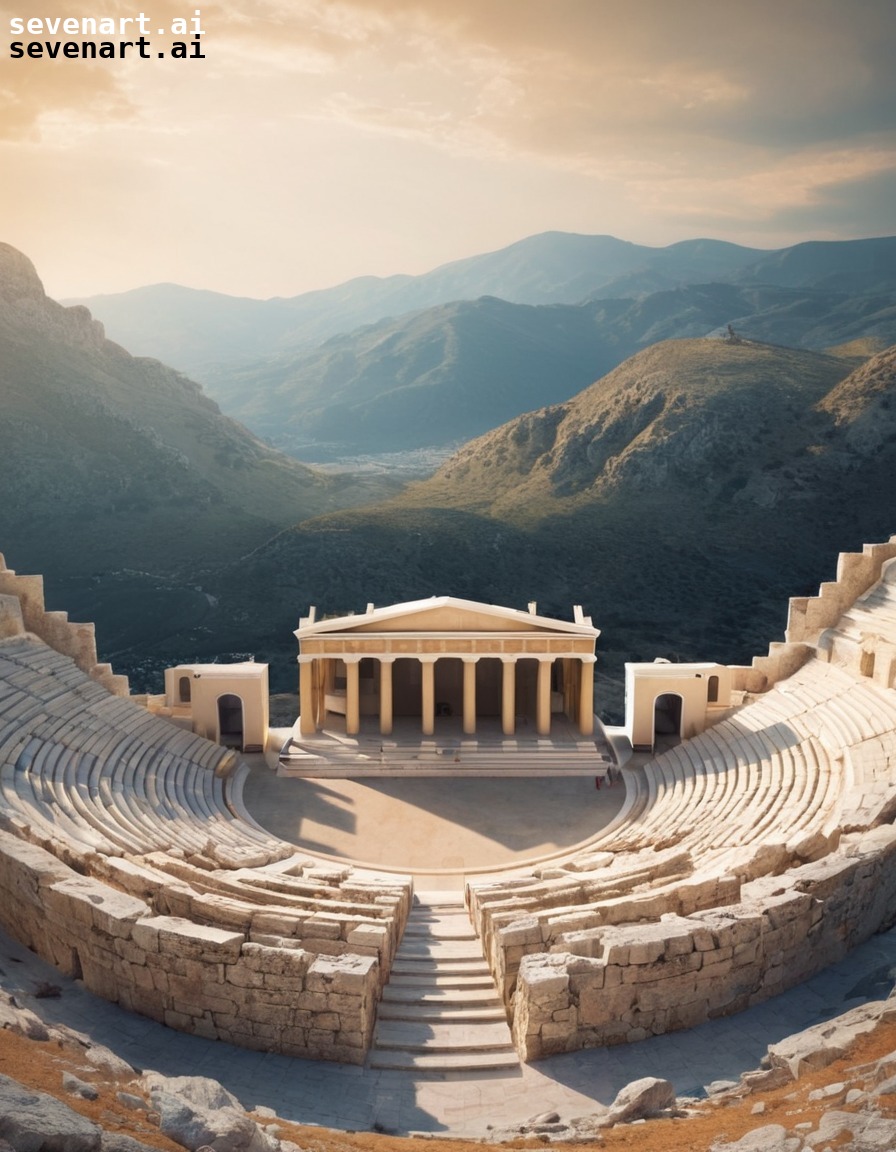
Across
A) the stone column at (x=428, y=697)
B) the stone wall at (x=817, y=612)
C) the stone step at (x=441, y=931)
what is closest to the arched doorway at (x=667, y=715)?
the stone wall at (x=817, y=612)

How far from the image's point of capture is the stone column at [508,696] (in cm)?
2986

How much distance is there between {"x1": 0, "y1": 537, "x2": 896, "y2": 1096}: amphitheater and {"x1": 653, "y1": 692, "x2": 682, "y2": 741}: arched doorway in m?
4.84

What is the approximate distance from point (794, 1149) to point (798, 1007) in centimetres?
542

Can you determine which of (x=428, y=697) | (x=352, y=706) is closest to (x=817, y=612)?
(x=428, y=697)

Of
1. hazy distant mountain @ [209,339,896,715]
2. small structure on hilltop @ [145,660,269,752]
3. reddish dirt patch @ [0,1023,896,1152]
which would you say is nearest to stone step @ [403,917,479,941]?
reddish dirt patch @ [0,1023,896,1152]

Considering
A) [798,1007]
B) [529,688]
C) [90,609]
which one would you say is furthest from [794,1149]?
[90,609]

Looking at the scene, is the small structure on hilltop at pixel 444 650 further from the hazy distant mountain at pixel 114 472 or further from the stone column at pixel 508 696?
the hazy distant mountain at pixel 114 472

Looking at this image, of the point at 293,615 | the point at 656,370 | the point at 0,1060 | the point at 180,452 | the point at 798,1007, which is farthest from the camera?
the point at 180,452

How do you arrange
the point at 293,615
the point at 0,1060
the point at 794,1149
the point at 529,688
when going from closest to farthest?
1. the point at 794,1149
2. the point at 0,1060
3. the point at 529,688
4. the point at 293,615

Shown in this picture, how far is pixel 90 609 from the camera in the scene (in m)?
69.8

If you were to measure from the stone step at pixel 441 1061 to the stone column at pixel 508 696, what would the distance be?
16.9 metres

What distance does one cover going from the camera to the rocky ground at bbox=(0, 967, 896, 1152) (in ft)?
25.6

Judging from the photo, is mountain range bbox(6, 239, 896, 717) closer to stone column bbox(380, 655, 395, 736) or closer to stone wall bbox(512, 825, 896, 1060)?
stone column bbox(380, 655, 395, 736)

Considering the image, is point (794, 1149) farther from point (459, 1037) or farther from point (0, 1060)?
point (0, 1060)
